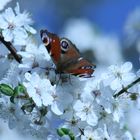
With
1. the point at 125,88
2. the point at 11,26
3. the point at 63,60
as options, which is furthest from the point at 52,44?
the point at 125,88

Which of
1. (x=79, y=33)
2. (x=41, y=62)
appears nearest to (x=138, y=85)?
(x=41, y=62)

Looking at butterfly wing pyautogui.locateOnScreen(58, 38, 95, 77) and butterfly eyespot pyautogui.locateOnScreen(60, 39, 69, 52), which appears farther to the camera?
butterfly eyespot pyautogui.locateOnScreen(60, 39, 69, 52)

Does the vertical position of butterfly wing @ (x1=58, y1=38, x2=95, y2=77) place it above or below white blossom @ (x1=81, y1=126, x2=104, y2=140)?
above

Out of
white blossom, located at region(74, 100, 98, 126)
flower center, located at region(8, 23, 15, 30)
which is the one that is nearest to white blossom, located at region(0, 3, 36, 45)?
flower center, located at region(8, 23, 15, 30)

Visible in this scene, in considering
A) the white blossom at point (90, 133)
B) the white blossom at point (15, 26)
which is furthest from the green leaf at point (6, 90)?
the white blossom at point (90, 133)

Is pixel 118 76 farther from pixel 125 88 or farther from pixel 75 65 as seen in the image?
pixel 75 65

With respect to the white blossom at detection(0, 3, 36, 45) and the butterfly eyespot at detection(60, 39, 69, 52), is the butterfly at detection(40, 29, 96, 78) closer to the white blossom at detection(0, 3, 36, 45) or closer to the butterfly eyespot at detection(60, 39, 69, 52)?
the butterfly eyespot at detection(60, 39, 69, 52)

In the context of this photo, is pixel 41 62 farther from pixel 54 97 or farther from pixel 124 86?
pixel 124 86

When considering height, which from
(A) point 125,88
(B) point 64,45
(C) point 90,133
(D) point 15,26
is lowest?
(C) point 90,133
